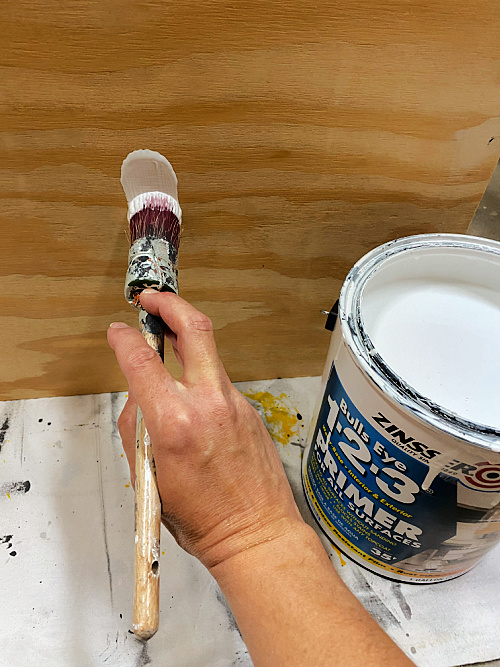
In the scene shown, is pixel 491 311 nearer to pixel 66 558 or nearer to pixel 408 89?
pixel 408 89

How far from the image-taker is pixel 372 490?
58 cm

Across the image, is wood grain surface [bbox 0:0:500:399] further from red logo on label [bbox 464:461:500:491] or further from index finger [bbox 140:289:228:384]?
red logo on label [bbox 464:461:500:491]

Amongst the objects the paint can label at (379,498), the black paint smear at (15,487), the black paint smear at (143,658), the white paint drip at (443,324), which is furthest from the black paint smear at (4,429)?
the white paint drip at (443,324)

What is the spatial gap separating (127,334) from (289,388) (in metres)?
0.48

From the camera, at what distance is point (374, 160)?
61 cm

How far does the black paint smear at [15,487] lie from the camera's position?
75 cm

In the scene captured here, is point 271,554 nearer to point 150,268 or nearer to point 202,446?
point 202,446

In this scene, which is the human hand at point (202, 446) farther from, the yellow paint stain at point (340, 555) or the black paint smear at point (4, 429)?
the black paint smear at point (4, 429)

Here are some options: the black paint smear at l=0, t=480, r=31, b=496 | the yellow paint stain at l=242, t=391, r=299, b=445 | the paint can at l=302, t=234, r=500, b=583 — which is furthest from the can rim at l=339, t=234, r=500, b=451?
the black paint smear at l=0, t=480, r=31, b=496

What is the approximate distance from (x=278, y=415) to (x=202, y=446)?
44 centimetres

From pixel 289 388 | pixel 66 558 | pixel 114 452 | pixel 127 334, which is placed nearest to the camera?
pixel 127 334

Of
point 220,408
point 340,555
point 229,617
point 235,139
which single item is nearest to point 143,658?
point 229,617

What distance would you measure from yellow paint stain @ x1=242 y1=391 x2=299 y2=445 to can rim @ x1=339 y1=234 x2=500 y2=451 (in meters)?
0.34

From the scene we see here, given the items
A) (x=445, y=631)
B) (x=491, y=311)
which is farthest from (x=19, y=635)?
(x=491, y=311)
